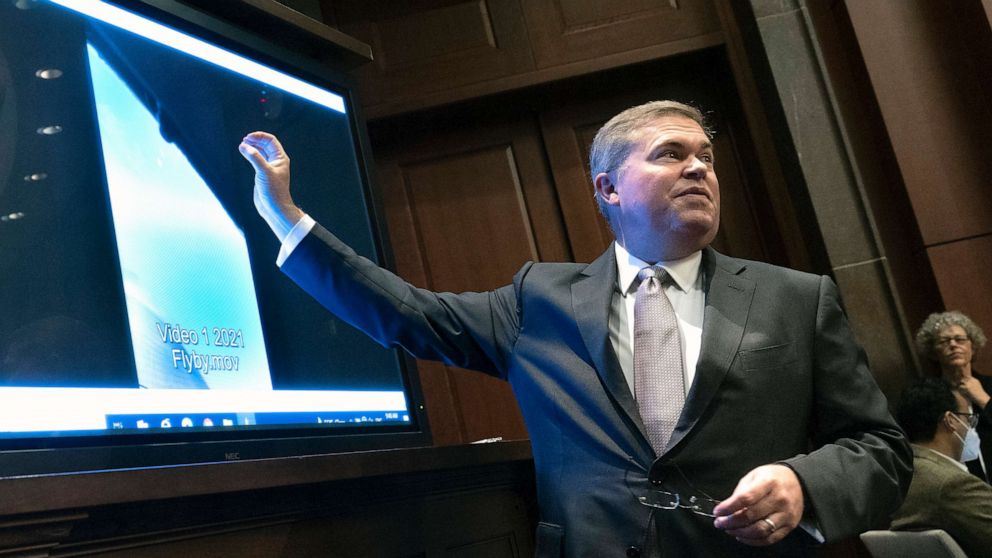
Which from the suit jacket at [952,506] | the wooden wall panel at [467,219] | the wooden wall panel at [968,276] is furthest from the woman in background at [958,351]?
the wooden wall panel at [467,219]

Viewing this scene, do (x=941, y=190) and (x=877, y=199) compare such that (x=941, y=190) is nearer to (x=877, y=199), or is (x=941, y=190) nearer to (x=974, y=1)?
(x=877, y=199)

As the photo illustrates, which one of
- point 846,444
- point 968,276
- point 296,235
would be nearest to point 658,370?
point 846,444

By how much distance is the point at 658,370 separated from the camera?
200 cm

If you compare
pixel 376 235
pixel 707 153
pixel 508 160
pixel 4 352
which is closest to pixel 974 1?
pixel 508 160

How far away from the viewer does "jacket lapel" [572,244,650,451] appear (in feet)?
6.48

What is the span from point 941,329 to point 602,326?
91.5 inches

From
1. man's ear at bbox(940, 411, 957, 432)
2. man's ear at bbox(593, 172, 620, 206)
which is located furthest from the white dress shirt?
man's ear at bbox(940, 411, 957, 432)

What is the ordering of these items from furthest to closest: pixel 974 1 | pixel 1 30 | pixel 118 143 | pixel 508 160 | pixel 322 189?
pixel 508 160
pixel 974 1
pixel 322 189
pixel 118 143
pixel 1 30

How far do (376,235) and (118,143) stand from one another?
0.90m

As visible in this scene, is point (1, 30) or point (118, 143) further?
point (118, 143)

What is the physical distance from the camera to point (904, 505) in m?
3.13

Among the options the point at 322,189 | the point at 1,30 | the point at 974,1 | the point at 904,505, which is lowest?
the point at 904,505

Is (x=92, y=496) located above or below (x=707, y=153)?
below

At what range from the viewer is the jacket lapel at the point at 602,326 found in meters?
1.97
